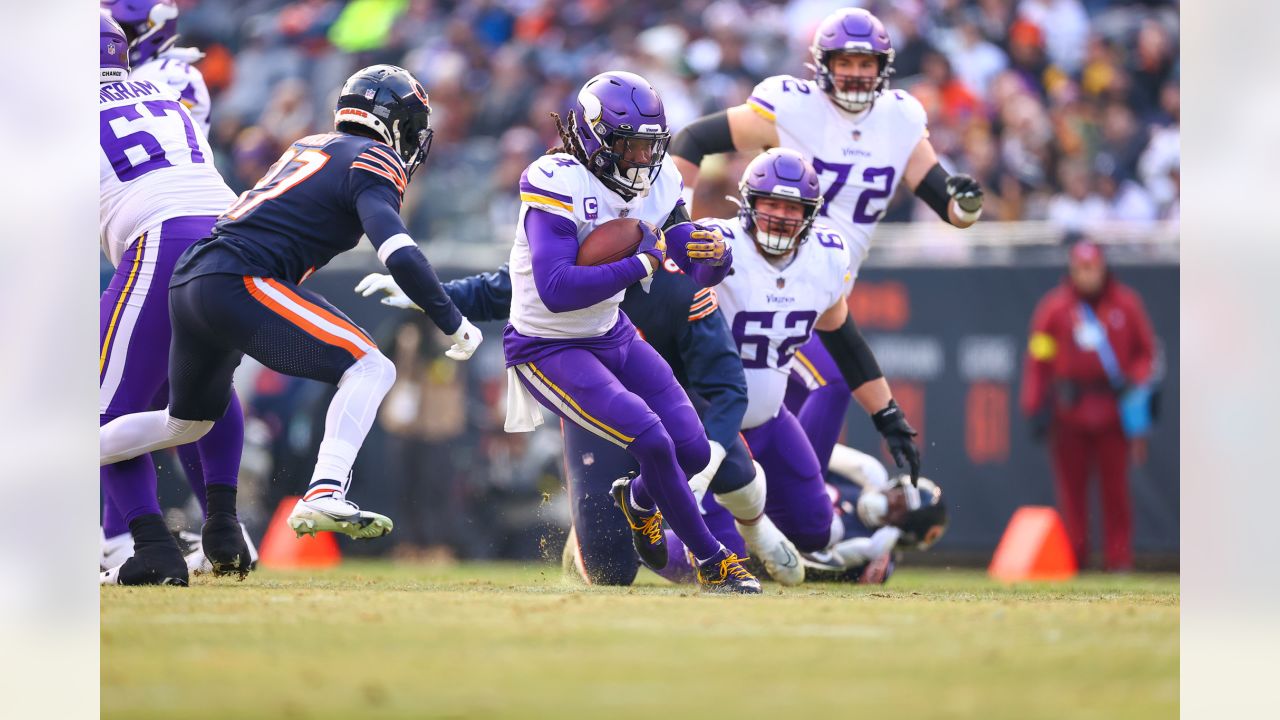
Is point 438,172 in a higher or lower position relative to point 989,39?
lower

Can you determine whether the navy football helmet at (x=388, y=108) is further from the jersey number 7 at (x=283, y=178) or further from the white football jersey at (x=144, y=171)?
the white football jersey at (x=144, y=171)

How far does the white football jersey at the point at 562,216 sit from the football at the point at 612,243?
0.09 meters

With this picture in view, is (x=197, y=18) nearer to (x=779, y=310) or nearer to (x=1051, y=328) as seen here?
(x=1051, y=328)

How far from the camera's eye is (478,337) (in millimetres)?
5301

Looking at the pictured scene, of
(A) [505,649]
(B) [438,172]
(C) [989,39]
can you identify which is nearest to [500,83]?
(B) [438,172]

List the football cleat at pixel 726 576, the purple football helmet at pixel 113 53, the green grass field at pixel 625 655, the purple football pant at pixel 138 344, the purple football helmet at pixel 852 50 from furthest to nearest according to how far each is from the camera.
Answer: the purple football helmet at pixel 852 50, the purple football helmet at pixel 113 53, the purple football pant at pixel 138 344, the football cleat at pixel 726 576, the green grass field at pixel 625 655

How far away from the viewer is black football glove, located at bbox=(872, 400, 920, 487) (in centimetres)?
653

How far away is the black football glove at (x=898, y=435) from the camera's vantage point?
6.53 metres

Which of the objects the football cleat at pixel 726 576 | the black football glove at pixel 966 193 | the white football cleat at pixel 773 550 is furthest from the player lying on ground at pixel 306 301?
the black football glove at pixel 966 193

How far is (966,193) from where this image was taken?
22.1 ft

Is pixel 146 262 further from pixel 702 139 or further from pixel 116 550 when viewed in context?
pixel 702 139

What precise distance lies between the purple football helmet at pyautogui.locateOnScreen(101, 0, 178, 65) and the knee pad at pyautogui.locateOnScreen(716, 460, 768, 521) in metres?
2.99

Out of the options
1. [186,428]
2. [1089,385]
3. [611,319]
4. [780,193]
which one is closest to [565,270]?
[611,319]
